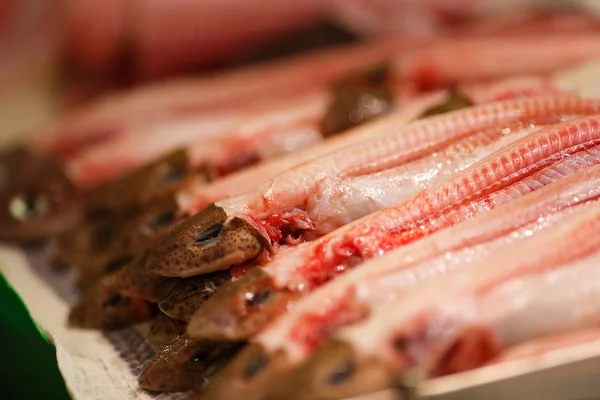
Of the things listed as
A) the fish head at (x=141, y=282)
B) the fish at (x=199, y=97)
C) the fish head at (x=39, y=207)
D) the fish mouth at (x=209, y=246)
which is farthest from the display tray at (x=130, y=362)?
the fish at (x=199, y=97)

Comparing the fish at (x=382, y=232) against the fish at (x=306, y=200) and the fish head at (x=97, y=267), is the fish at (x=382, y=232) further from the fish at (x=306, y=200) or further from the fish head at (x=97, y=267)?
the fish head at (x=97, y=267)

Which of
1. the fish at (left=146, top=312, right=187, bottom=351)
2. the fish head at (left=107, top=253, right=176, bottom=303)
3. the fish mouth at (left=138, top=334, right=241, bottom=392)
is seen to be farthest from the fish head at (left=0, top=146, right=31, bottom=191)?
the fish mouth at (left=138, top=334, right=241, bottom=392)

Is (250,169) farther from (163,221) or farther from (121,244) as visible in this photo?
(121,244)

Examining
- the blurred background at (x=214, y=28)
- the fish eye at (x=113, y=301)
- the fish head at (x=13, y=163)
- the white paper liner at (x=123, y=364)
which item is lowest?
the white paper liner at (x=123, y=364)

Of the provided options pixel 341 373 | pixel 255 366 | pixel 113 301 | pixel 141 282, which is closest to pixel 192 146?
pixel 113 301

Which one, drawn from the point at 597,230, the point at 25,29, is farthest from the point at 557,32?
the point at 25,29

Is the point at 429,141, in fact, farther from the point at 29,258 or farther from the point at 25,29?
the point at 25,29

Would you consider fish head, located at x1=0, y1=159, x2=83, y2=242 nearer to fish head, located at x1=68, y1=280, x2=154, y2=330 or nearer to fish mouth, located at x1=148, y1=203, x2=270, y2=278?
fish head, located at x1=68, y1=280, x2=154, y2=330
